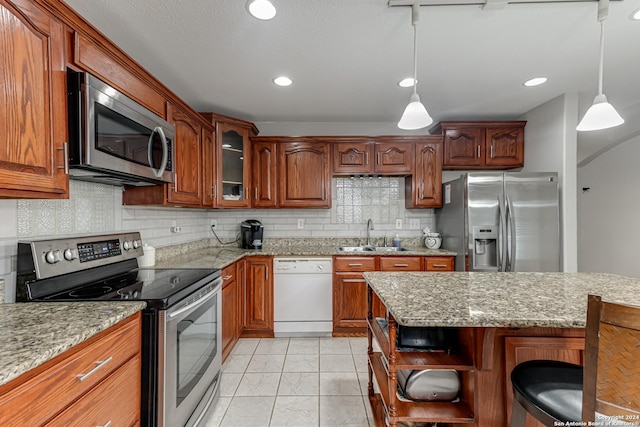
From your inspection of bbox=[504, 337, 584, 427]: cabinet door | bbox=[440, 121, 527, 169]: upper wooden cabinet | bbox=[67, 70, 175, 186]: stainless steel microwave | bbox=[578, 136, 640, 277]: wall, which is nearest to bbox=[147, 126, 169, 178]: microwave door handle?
bbox=[67, 70, 175, 186]: stainless steel microwave

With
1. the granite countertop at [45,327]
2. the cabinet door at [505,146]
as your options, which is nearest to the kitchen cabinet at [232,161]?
the granite countertop at [45,327]

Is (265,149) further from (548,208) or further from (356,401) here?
(548,208)

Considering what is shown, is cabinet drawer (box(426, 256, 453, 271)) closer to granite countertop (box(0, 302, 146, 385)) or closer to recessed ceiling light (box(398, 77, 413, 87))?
recessed ceiling light (box(398, 77, 413, 87))

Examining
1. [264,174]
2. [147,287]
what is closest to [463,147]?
[264,174]

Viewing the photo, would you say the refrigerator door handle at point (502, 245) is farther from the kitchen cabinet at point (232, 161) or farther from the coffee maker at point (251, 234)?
the kitchen cabinet at point (232, 161)

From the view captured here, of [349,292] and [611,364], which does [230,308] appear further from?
[611,364]

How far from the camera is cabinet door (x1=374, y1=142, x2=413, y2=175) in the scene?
3.15 meters

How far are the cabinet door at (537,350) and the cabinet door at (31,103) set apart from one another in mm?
1911

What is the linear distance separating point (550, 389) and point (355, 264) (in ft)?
6.53

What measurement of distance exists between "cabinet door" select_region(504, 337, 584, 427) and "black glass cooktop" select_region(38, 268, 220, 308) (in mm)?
1482

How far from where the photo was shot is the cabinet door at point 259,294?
2.85 metres

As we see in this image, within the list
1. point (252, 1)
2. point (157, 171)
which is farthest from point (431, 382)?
point (252, 1)

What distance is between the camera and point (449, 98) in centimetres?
266

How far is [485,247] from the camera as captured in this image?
2670 mm
